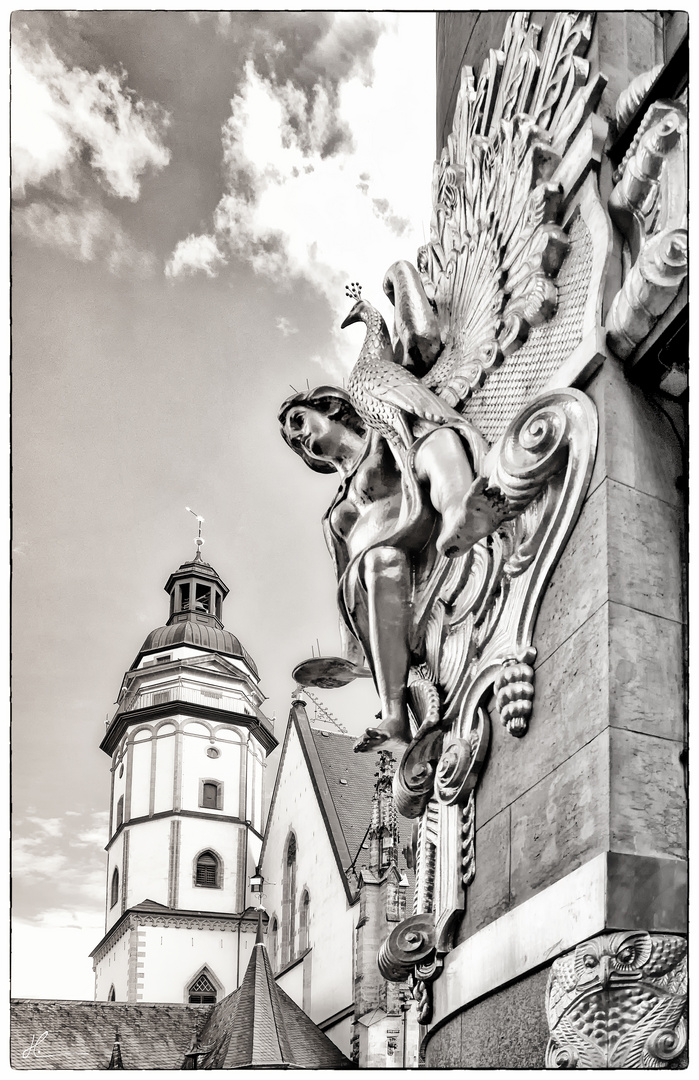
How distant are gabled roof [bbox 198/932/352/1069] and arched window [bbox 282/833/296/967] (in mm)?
3153

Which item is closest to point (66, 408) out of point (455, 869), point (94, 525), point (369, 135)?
point (94, 525)

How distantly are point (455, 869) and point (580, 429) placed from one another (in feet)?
5.05

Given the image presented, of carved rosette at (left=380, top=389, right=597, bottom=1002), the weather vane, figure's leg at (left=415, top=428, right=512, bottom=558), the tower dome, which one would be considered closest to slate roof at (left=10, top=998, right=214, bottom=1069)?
the tower dome

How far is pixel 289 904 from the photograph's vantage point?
30.2 meters

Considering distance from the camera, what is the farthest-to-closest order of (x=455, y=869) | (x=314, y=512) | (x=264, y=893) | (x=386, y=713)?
(x=264, y=893) → (x=314, y=512) → (x=386, y=713) → (x=455, y=869)

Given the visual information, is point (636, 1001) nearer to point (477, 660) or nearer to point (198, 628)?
point (477, 660)

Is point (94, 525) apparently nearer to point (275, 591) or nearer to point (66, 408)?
point (66, 408)

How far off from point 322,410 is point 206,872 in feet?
99.3

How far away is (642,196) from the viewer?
4148 mm

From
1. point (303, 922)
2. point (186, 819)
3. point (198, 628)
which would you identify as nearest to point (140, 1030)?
point (303, 922)

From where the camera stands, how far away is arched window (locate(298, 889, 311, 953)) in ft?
92.0

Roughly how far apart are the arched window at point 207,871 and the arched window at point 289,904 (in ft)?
13.9

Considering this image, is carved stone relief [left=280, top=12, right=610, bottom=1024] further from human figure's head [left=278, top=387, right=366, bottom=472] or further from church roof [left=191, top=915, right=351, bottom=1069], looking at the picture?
church roof [left=191, top=915, right=351, bottom=1069]

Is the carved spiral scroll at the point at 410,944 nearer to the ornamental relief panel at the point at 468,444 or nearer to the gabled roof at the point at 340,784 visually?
the ornamental relief panel at the point at 468,444
